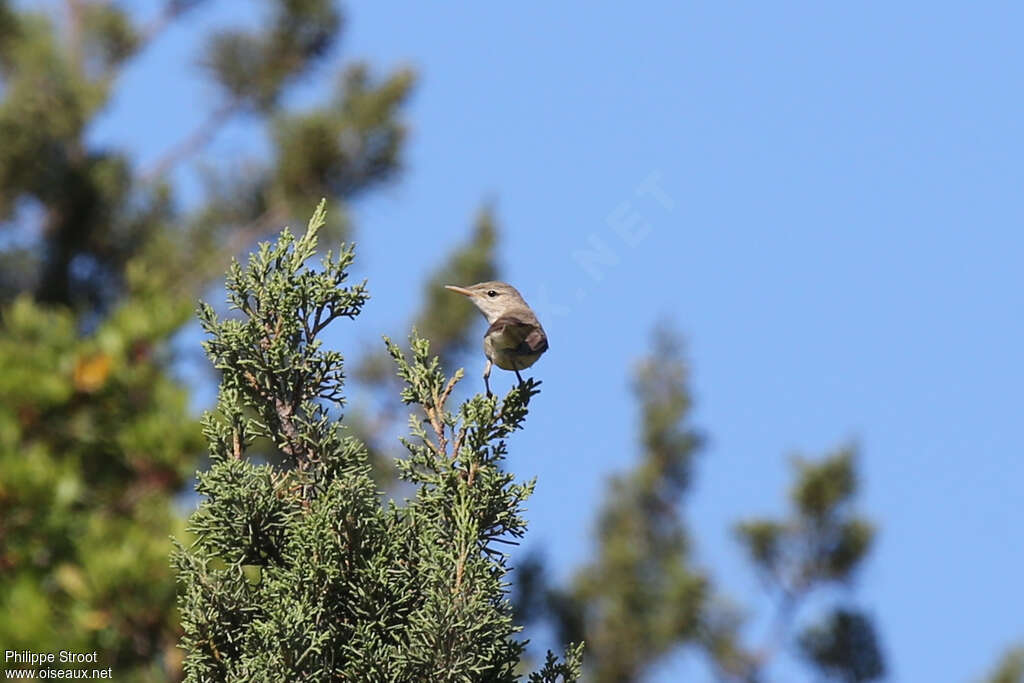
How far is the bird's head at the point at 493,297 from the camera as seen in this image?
643 centimetres

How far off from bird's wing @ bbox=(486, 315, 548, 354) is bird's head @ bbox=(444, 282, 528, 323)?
1.18m

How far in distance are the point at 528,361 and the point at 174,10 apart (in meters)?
16.9

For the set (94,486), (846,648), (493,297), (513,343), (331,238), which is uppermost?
(331,238)

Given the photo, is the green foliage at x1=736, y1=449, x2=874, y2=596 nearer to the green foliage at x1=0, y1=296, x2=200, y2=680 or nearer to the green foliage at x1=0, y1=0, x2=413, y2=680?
the green foliage at x1=0, y1=0, x2=413, y2=680

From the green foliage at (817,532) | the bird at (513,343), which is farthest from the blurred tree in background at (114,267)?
the green foliage at (817,532)

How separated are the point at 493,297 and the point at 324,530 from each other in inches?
131

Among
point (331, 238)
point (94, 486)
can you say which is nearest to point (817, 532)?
point (331, 238)

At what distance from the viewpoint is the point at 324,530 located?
3.34 meters

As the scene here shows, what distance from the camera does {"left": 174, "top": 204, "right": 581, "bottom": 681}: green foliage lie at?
3277mm

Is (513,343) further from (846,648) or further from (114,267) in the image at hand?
(114,267)

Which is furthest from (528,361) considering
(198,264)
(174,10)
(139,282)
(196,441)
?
(174,10)

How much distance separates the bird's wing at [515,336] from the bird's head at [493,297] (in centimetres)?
118

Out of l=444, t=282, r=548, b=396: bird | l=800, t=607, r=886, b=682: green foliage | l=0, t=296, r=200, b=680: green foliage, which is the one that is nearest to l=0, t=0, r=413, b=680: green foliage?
l=0, t=296, r=200, b=680: green foliage

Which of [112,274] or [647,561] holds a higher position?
[112,274]
